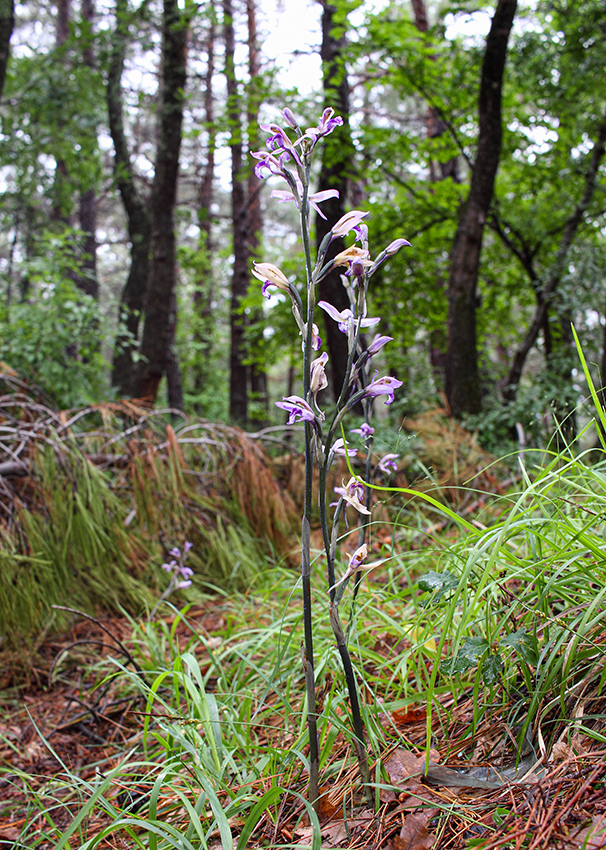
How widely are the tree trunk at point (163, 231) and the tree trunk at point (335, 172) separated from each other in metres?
1.48

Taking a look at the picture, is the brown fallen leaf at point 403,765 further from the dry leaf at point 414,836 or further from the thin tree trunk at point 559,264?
the thin tree trunk at point 559,264

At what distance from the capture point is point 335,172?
5750 mm

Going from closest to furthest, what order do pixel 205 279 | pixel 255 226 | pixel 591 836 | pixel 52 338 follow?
pixel 591 836, pixel 52 338, pixel 255 226, pixel 205 279

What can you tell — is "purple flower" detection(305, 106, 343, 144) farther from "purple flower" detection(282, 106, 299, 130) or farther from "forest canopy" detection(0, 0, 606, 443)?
"forest canopy" detection(0, 0, 606, 443)

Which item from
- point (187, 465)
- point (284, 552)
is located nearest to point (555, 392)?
point (284, 552)

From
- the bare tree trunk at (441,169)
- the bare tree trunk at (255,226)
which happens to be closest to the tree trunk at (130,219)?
the bare tree trunk at (255,226)

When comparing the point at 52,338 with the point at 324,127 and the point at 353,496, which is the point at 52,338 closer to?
the point at 324,127

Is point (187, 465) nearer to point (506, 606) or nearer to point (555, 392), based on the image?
point (506, 606)

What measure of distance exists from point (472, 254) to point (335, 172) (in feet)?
6.81

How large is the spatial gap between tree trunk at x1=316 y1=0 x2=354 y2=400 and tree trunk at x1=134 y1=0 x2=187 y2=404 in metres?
1.48

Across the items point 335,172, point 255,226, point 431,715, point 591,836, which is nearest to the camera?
point 591,836

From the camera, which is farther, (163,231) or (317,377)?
(163,231)

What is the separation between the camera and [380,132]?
5.78 metres

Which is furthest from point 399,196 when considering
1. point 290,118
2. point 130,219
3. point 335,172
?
point 290,118
